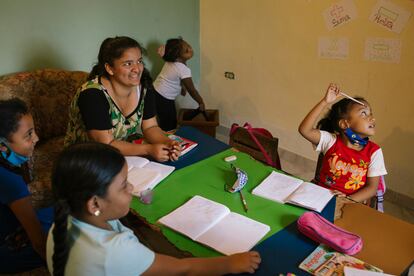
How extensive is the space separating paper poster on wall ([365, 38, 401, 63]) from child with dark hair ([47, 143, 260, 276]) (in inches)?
88.0

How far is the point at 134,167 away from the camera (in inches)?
70.4

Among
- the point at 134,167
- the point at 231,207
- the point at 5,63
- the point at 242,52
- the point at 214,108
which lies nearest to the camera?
the point at 231,207

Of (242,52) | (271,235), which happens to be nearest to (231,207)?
(271,235)

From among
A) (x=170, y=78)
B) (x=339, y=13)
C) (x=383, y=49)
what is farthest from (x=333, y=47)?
(x=170, y=78)

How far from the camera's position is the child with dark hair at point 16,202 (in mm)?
1438

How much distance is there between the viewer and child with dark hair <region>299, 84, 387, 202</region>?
181cm

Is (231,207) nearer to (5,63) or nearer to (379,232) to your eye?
(379,232)

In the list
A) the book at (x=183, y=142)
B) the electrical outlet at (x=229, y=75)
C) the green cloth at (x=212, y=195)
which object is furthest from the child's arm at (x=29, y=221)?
the electrical outlet at (x=229, y=75)

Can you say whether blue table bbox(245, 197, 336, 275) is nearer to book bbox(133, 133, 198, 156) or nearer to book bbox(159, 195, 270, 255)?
book bbox(159, 195, 270, 255)

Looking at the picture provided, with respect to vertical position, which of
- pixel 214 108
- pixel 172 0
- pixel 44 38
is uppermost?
pixel 172 0

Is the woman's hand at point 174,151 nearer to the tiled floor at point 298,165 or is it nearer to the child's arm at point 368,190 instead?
the child's arm at point 368,190

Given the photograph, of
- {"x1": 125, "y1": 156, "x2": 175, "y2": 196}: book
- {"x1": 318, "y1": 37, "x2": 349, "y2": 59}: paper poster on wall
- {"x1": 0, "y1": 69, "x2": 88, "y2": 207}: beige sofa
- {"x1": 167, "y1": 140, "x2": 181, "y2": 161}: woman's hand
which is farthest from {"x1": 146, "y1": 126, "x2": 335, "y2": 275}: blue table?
{"x1": 0, "y1": 69, "x2": 88, "y2": 207}: beige sofa

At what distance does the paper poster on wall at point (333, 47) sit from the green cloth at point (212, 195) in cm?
151

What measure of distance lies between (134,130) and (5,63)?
4.63 ft
